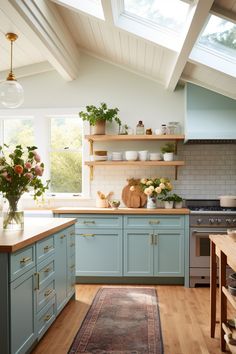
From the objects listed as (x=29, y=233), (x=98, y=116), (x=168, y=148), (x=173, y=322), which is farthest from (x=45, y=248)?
(x=168, y=148)

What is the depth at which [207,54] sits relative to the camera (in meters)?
4.10

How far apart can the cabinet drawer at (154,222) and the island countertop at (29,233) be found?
3.81 ft

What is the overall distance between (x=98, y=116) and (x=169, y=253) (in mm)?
2039

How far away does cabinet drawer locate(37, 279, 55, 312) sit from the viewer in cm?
292

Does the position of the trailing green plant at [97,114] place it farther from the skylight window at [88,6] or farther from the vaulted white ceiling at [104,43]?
the skylight window at [88,6]

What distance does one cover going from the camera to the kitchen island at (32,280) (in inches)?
91.3

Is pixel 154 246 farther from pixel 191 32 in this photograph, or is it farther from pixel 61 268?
pixel 191 32

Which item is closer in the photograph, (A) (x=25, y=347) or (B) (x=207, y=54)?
(A) (x=25, y=347)

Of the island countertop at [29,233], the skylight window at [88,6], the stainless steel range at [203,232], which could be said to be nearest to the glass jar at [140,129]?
the stainless steel range at [203,232]

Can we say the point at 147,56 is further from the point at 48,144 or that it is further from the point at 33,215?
the point at 33,215

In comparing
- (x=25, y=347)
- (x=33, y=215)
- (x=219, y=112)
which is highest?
(x=219, y=112)

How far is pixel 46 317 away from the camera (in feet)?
10.2

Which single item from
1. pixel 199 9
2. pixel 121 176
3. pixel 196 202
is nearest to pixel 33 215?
pixel 121 176

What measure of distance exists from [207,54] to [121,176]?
212 cm
